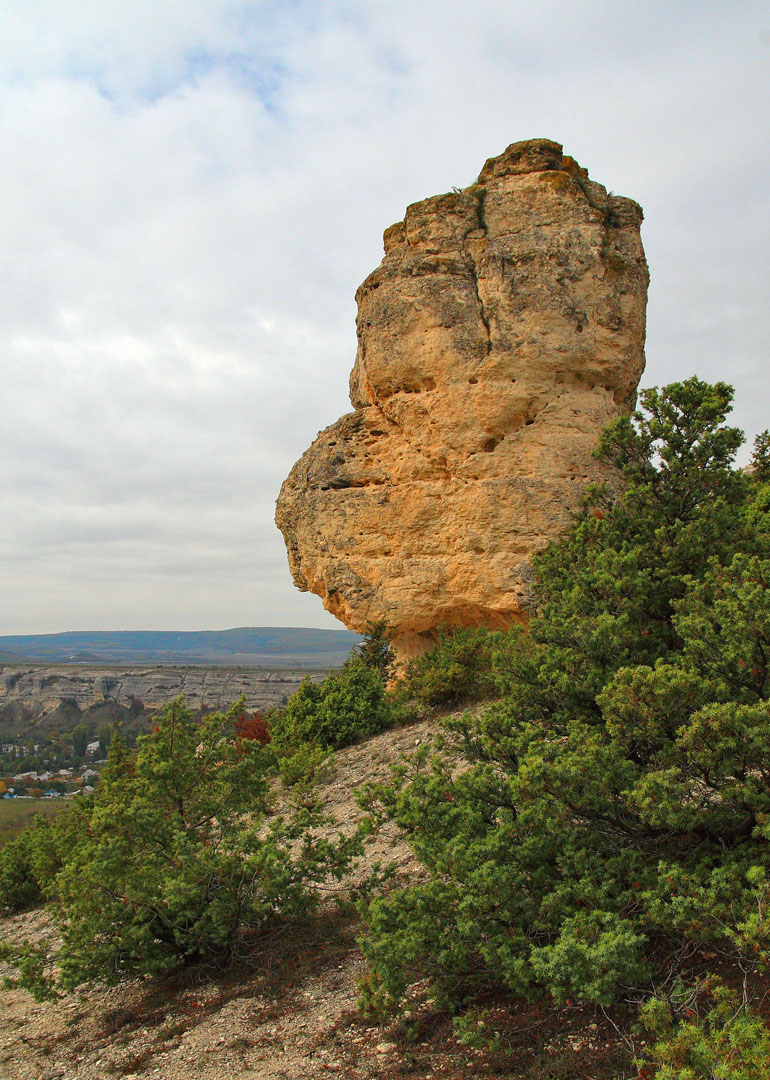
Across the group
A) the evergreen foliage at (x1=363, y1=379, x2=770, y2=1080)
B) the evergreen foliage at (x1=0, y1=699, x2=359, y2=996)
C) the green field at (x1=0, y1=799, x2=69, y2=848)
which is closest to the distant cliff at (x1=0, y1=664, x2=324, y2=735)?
the green field at (x1=0, y1=799, x2=69, y2=848)

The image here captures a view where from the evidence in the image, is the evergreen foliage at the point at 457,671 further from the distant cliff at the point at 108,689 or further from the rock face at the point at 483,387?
the distant cliff at the point at 108,689

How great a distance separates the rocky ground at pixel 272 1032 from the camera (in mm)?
3650

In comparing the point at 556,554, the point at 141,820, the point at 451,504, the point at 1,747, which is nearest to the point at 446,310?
the point at 451,504

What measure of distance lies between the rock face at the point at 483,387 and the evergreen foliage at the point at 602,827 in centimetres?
684

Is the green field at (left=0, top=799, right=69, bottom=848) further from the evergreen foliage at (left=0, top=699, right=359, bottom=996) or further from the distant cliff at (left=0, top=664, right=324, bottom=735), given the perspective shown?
the distant cliff at (left=0, top=664, right=324, bottom=735)

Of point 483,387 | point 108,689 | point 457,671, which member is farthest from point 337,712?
point 108,689

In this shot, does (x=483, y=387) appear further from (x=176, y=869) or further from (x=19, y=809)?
(x=19, y=809)

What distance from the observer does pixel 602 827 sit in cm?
422

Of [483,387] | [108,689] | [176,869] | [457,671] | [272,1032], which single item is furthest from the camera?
[108,689]

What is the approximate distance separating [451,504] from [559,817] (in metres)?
8.60

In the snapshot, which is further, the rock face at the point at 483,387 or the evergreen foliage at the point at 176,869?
the rock face at the point at 483,387

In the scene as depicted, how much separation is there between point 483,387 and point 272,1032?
32.1 feet

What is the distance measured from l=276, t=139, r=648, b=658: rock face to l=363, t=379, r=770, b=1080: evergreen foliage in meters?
6.84

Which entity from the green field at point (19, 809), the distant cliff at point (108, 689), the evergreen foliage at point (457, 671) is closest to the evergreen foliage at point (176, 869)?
the evergreen foliage at point (457, 671)
